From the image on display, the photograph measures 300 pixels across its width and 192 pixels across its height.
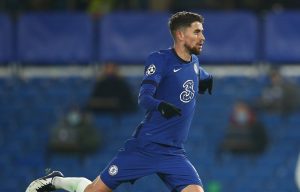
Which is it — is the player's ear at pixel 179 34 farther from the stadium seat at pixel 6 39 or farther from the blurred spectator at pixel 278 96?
the stadium seat at pixel 6 39

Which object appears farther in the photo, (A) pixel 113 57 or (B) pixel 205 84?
(A) pixel 113 57

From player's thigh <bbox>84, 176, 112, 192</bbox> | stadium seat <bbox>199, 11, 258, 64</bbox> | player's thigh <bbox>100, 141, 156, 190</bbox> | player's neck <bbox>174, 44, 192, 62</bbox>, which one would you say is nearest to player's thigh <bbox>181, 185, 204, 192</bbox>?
player's thigh <bbox>100, 141, 156, 190</bbox>

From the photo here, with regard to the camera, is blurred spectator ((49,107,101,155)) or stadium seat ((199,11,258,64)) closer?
blurred spectator ((49,107,101,155))

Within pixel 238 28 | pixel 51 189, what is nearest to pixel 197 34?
pixel 51 189

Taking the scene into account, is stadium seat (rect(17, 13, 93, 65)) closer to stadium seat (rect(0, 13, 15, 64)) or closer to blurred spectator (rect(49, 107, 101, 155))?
stadium seat (rect(0, 13, 15, 64))

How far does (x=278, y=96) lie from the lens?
13953 mm

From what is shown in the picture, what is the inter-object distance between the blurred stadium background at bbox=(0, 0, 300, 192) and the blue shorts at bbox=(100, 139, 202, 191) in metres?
6.87

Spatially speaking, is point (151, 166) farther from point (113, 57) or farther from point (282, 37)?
point (282, 37)

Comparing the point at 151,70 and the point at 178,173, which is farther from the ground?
the point at 151,70

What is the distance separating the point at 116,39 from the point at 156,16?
0.72 m

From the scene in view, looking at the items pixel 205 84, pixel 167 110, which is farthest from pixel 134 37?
pixel 167 110

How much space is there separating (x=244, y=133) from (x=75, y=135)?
2365mm

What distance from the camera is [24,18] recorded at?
1491 cm

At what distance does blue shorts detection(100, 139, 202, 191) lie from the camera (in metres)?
7.12
